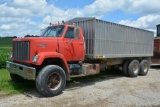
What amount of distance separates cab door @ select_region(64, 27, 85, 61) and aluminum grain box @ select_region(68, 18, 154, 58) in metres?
0.70

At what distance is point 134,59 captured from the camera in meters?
13.5

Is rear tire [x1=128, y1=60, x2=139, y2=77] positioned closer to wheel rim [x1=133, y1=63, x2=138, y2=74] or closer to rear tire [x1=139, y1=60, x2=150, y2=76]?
wheel rim [x1=133, y1=63, x2=138, y2=74]

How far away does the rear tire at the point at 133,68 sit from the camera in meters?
13.0

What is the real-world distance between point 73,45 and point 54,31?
3.21 feet

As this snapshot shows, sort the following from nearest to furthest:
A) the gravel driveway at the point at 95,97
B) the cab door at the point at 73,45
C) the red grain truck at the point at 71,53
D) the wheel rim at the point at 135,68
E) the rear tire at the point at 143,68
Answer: the gravel driveway at the point at 95,97, the red grain truck at the point at 71,53, the cab door at the point at 73,45, the wheel rim at the point at 135,68, the rear tire at the point at 143,68

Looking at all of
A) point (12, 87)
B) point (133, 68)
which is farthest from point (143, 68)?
point (12, 87)

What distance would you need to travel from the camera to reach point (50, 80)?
8.34 meters

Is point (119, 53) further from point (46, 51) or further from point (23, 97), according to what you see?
point (23, 97)

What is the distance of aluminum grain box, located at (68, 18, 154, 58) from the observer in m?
10.2

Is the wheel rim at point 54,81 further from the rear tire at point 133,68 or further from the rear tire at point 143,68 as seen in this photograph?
the rear tire at point 143,68

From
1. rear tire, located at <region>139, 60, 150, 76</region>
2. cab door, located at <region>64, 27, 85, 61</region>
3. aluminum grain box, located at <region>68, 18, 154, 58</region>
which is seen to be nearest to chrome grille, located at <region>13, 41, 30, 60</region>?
cab door, located at <region>64, 27, 85, 61</region>

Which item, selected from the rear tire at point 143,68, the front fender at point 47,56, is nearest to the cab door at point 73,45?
the front fender at point 47,56

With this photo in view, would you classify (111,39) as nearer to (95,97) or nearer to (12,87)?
(95,97)

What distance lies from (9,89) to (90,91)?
3163 millimetres
